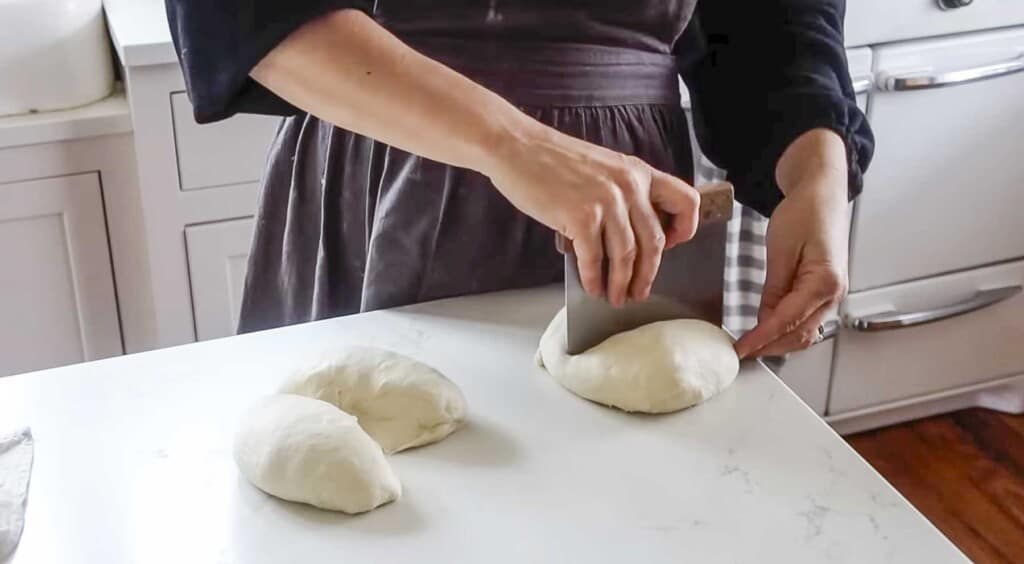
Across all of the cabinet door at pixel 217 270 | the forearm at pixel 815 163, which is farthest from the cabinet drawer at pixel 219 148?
the forearm at pixel 815 163

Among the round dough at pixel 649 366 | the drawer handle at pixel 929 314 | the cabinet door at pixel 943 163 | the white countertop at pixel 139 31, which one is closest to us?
the round dough at pixel 649 366

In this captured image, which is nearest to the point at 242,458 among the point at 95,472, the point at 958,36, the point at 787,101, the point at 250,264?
the point at 95,472

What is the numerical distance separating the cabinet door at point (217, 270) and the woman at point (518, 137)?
0.51 meters

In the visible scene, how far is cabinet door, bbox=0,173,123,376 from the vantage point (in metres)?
1.38

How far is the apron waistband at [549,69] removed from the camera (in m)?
0.76

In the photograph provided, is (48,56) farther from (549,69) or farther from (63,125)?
(549,69)

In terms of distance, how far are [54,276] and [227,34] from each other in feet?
3.02

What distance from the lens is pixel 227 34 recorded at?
63 cm

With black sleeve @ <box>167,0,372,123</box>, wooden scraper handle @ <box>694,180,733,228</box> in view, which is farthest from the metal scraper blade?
black sleeve @ <box>167,0,372,123</box>

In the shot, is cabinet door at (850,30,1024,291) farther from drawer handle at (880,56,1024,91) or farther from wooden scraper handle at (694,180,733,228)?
wooden scraper handle at (694,180,733,228)

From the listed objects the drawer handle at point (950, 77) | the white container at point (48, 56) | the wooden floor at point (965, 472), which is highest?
the white container at point (48, 56)

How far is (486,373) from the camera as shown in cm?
69

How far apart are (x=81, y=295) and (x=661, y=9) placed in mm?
962

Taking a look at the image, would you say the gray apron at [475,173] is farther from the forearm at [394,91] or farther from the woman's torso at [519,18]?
the forearm at [394,91]
